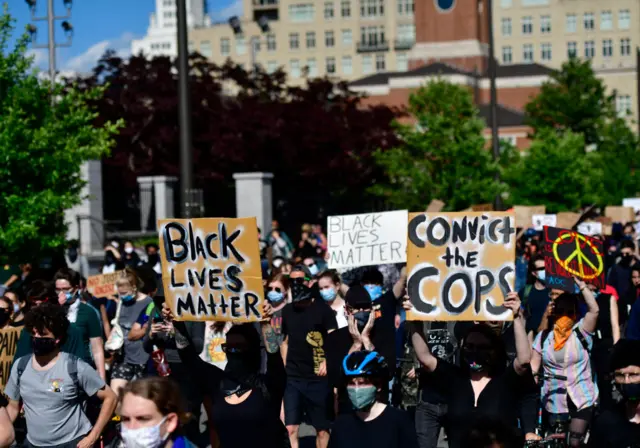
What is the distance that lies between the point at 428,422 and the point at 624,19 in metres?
111

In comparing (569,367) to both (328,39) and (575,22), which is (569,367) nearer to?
(575,22)

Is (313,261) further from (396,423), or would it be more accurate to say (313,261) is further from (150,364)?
(396,423)

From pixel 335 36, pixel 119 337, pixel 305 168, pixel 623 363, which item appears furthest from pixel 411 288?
pixel 335 36

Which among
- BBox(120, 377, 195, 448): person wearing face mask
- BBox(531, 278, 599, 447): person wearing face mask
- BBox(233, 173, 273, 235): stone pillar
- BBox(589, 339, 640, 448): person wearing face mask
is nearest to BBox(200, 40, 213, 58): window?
BBox(233, 173, 273, 235): stone pillar

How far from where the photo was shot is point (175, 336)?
7703 millimetres

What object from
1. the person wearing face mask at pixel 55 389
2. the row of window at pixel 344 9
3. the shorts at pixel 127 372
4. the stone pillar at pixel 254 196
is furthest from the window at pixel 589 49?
the person wearing face mask at pixel 55 389

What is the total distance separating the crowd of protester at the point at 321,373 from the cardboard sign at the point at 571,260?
0.13 meters

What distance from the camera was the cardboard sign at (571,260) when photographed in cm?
966

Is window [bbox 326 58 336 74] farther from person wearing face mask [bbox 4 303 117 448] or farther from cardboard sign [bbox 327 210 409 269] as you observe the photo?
person wearing face mask [bbox 4 303 117 448]

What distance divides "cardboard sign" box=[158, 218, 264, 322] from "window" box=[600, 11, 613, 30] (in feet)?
363

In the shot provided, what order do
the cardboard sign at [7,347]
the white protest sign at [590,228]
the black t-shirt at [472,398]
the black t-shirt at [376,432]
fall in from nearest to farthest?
1. the black t-shirt at [376,432]
2. the black t-shirt at [472,398]
3. the cardboard sign at [7,347]
4. the white protest sign at [590,228]

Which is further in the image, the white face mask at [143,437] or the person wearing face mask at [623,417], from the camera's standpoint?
the person wearing face mask at [623,417]

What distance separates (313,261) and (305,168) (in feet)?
78.3

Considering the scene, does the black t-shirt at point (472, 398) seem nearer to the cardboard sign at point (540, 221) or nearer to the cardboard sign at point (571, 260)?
the cardboard sign at point (571, 260)
